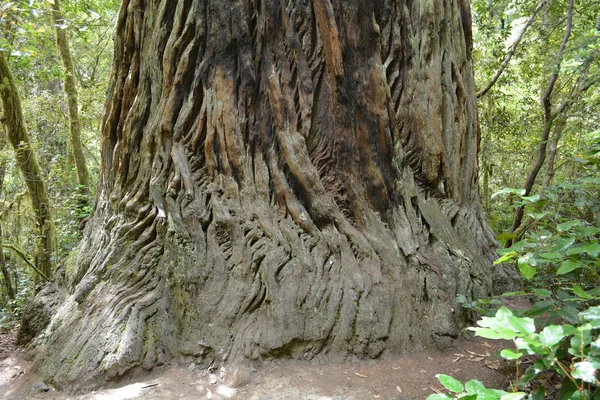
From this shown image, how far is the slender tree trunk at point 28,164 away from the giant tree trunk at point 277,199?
3.81m

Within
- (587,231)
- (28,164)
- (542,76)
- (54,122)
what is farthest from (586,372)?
(54,122)

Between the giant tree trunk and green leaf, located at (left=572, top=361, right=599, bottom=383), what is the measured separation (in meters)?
2.23

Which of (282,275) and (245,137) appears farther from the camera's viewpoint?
(245,137)

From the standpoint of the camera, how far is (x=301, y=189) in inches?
163

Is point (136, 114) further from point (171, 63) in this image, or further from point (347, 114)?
point (347, 114)

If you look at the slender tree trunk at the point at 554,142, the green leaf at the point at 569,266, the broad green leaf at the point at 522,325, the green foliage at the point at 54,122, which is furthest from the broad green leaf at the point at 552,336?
the green foliage at the point at 54,122

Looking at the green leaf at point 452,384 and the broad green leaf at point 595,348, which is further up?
the broad green leaf at point 595,348

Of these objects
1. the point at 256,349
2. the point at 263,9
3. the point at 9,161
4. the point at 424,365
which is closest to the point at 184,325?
the point at 256,349

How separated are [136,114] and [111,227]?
1153 millimetres

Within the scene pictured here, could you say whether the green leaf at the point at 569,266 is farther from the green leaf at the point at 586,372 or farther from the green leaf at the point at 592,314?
the green leaf at the point at 586,372

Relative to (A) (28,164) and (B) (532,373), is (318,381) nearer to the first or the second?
(B) (532,373)

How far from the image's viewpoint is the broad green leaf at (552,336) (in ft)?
5.14

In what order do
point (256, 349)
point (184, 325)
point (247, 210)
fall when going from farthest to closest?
1. point (247, 210)
2. point (184, 325)
3. point (256, 349)

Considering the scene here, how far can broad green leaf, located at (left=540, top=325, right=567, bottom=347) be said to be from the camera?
5.14 feet
